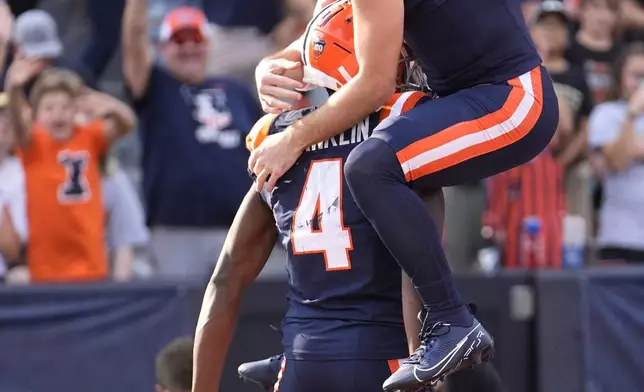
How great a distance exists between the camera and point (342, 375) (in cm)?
351

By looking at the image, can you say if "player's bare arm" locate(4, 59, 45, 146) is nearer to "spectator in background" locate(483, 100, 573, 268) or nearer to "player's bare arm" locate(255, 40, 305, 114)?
"spectator in background" locate(483, 100, 573, 268)

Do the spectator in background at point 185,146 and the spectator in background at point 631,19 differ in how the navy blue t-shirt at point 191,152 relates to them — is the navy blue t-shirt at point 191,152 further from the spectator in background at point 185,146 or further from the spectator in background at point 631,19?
the spectator in background at point 631,19

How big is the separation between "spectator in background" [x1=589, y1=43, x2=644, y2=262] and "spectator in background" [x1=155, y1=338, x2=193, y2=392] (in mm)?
3888

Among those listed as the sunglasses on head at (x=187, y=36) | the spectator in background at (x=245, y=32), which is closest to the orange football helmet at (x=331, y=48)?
the sunglasses on head at (x=187, y=36)

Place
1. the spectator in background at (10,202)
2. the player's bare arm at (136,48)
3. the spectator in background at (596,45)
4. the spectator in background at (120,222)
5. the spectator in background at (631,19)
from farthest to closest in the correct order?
the spectator in background at (631,19), the spectator in background at (596,45), the spectator in background at (120,222), the player's bare arm at (136,48), the spectator in background at (10,202)

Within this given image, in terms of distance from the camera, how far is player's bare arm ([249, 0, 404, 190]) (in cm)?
332

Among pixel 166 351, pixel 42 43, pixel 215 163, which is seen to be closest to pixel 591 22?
pixel 215 163

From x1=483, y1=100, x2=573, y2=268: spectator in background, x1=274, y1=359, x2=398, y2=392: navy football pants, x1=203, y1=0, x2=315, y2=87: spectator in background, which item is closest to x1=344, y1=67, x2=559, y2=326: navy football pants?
x1=274, y1=359, x2=398, y2=392: navy football pants

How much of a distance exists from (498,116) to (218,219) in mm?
4155

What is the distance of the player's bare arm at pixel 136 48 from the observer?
736 cm

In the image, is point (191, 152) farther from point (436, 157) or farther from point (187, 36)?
point (436, 157)

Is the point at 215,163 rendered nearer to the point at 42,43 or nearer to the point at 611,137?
the point at 42,43

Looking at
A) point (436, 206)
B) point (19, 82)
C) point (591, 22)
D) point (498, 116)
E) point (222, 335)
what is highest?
point (591, 22)

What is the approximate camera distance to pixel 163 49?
7785mm
